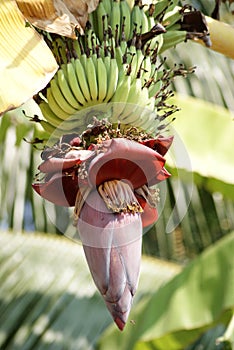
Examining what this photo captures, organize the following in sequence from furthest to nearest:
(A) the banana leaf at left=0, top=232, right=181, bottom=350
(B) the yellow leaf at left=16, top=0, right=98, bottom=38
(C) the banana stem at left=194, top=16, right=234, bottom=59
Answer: (A) the banana leaf at left=0, top=232, right=181, bottom=350
(C) the banana stem at left=194, top=16, right=234, bottom=59
(B) the yellow leaf at left=16, top=0, right=98, bottom=38

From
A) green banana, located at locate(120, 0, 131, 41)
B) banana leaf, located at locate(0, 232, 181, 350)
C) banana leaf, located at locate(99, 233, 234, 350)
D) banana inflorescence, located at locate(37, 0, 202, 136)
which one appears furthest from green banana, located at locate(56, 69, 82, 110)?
banana leaf, located at locate(0, 232, 181, 350)

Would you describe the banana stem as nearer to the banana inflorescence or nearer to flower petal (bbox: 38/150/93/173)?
the banana inflorescence

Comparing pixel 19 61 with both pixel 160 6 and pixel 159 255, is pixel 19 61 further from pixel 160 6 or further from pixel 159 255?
pixel 159 255

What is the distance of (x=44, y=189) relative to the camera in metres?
0.90

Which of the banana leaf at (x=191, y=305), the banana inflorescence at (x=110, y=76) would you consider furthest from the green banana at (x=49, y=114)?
the banana leaf at (x=191, y=305)

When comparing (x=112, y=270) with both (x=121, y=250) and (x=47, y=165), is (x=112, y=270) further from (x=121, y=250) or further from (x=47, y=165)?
(x=47, y=165)

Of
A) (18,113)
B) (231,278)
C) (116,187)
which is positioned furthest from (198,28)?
(231,278)

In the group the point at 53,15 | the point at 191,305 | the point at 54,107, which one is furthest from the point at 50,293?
the point at 53,15

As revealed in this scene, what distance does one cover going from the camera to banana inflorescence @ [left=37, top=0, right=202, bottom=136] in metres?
0.95

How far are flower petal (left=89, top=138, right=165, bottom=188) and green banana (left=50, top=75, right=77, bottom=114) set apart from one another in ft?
0.42

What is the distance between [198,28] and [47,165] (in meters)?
0.36

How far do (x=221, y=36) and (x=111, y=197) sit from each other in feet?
1.53

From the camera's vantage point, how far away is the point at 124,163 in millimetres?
867

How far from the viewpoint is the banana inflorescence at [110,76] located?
948mm
